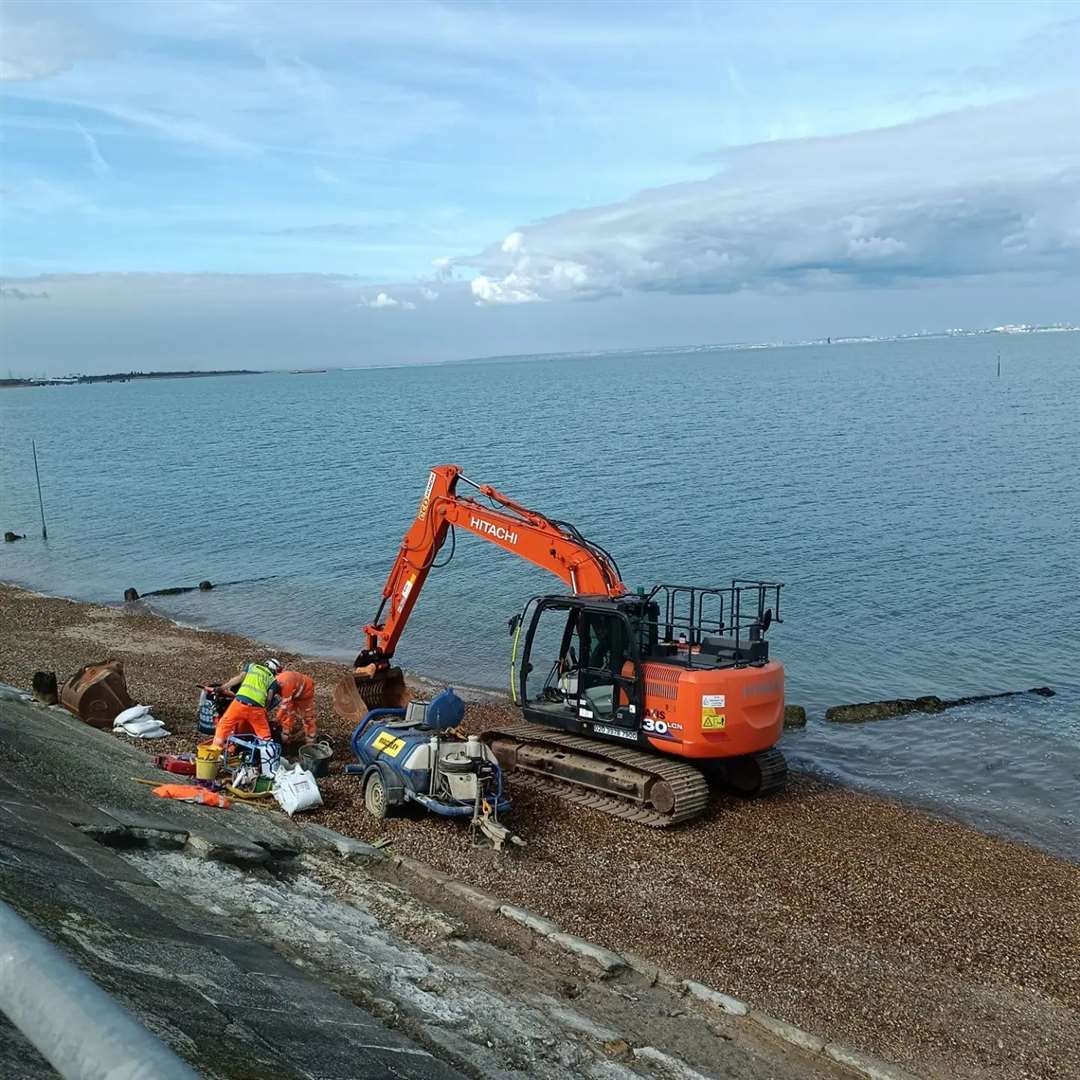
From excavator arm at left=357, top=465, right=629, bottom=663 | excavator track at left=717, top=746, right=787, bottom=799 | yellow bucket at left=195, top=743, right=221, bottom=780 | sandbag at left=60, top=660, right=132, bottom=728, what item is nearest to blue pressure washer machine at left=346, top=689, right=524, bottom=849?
yellow bucket at left=195, top=743, right=221, bottom=780

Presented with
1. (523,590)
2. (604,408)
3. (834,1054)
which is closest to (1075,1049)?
(834,1054)

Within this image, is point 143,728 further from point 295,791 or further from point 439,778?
point 439,778

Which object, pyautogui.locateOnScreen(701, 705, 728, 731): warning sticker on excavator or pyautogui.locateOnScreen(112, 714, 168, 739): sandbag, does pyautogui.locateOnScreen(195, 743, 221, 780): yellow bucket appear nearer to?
pyautogui.locateOnScreen(112, 714, 168, 739): sandbag

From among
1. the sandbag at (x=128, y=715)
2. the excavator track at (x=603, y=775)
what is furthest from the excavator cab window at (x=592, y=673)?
the sandbag at (x=128, y=715)

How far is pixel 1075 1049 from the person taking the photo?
385 inches

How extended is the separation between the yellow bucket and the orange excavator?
362 centimetres

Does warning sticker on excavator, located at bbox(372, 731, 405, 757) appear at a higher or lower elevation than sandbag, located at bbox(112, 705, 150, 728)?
higher

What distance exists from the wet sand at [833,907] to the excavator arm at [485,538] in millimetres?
2648

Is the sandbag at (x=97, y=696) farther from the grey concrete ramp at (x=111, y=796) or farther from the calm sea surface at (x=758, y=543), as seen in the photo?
the calm sea surface at (x=758, y=543)

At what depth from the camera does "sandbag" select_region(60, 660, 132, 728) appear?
1689 cm

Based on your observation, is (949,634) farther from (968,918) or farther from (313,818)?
(313,818)

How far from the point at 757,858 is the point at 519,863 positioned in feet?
10.3

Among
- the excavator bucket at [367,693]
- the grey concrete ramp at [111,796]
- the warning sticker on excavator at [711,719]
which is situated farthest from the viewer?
the excavator bucket at [367,693]

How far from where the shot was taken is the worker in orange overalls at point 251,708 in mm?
14469
